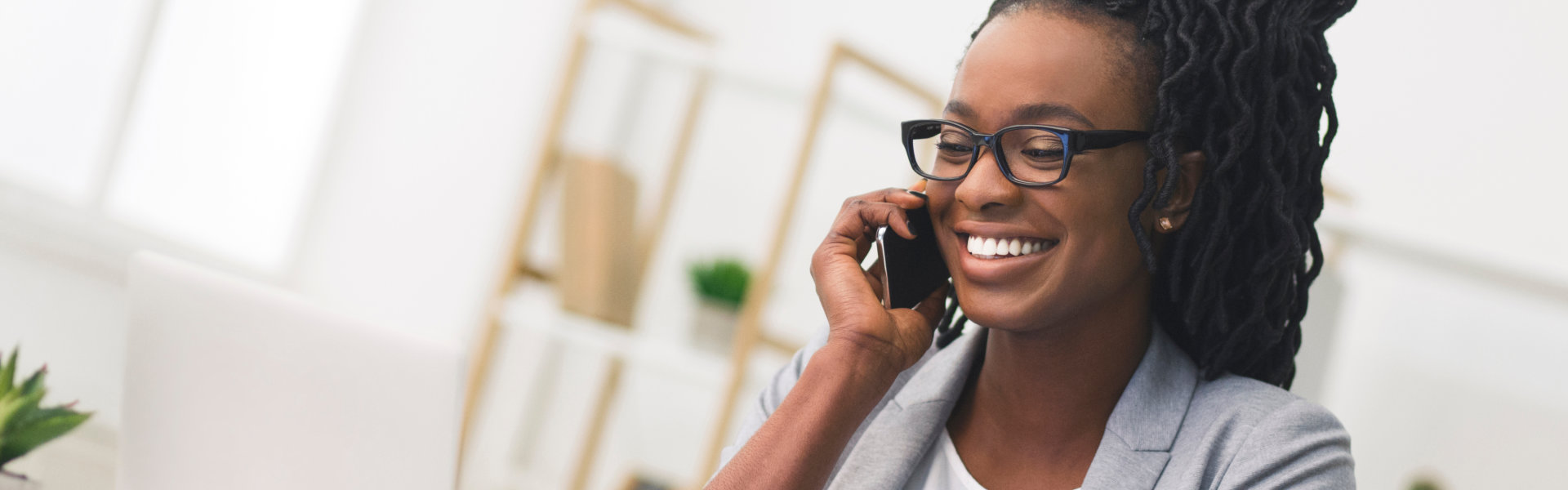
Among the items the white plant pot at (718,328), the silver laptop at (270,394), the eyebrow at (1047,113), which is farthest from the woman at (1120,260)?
the white plant pot at (718,328)

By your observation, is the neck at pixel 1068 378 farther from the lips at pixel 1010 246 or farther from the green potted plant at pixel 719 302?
the green potted plant at pixel 719 302

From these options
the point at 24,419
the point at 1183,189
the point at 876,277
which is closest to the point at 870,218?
the point at 876,277

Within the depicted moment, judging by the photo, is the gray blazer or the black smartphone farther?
the black smartphone

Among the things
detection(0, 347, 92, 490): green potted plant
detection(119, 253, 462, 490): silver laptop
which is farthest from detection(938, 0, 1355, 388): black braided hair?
detection(0, 347, 92, 490): green potted plant

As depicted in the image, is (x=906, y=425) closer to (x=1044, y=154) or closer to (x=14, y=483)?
(x=1044, y=154)

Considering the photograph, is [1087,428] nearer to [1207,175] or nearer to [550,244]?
[1207,175]

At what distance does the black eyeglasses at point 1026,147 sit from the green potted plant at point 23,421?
0.82 metres

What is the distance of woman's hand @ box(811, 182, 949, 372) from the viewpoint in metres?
1.08

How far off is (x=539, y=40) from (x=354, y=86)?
1.74 ft

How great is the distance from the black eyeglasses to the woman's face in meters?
0.01

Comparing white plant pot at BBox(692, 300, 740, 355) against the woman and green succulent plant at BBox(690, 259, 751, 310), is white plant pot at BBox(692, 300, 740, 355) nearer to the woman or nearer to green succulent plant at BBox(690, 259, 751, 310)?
green succulent plant at BBox(690, 259, 751, 310)

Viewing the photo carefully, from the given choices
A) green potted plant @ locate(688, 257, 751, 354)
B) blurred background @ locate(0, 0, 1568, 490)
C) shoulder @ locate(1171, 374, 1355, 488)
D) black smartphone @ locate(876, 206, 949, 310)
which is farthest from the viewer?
green potted plant @ locate(688, 257, 751, 354)

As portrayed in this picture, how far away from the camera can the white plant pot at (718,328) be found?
254cm

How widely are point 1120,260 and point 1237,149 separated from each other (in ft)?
0.46
